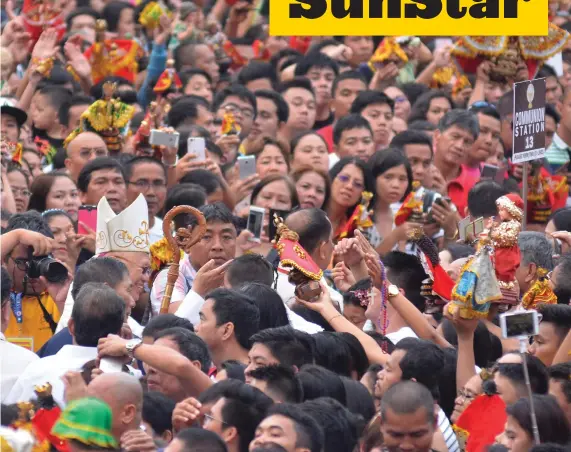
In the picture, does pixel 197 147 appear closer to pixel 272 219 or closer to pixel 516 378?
pixel 272 219

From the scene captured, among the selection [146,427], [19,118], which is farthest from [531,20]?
[19,118]

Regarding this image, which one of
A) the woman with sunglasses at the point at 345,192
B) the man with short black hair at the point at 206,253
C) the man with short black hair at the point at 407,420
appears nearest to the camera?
the man with short black hair at the point at 407,420

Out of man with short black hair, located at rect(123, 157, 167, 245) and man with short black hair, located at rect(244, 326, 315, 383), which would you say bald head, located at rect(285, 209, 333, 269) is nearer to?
man with short black hair, located at rect(123, 157, 167, 245)

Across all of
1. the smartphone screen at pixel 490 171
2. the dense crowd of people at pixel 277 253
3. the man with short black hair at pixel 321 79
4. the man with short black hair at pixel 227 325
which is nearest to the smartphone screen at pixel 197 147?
the dense crowd of people at pixel 277 253

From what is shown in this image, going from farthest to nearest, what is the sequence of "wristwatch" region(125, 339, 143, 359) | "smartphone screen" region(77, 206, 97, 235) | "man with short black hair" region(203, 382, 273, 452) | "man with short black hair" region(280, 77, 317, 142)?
"man with short black hair" region(280, 77, 317, 142)
"smartphone screen" region(77, 206, 97, 235)
"wristwatch" region(125, 339, 143, 359)
"man with short black hair" region(203, 382, 273, 452)

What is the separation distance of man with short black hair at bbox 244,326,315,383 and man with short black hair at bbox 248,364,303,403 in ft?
0.80

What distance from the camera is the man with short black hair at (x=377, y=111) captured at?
13.4 metres

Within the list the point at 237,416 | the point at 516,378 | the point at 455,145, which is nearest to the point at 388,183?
the point at 455,145

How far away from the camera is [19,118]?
39.6 feet

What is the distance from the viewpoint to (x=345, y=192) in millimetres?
11219

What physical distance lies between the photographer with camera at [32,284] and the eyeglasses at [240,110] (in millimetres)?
4115

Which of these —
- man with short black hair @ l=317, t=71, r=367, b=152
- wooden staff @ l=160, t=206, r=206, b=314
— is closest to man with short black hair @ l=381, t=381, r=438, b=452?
wooden staff @ l=160, t=206, r=206, b=314

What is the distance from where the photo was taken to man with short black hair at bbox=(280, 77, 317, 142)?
13977mm

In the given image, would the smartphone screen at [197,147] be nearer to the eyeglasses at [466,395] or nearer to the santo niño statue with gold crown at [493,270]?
the santo niño statue with gold crown at [493,270]
